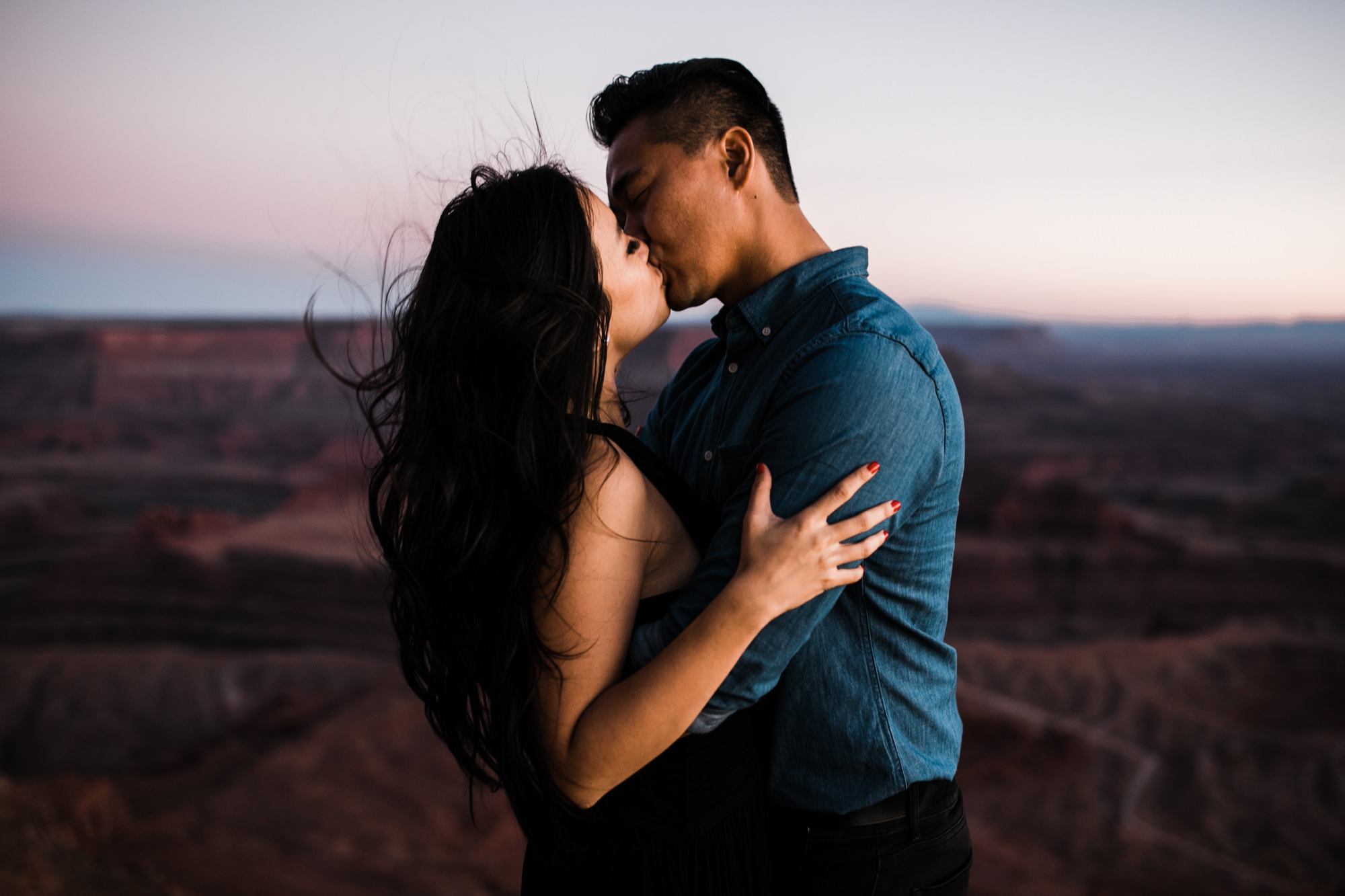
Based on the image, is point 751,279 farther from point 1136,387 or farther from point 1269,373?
point 1269,373

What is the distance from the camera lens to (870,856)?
1526mm

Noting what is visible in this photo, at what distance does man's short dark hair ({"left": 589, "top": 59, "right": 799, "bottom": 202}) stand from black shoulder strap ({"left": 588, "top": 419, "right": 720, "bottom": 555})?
73 cm

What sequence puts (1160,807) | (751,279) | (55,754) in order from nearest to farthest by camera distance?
(751,279)
(1160,807)
(55,754)

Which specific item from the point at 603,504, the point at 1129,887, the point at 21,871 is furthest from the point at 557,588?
the point at 1129,887

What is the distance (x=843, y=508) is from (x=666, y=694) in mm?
401

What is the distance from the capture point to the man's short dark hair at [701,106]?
1804mm

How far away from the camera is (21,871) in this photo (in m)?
5.87

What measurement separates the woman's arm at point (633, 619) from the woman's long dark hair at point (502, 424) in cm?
5

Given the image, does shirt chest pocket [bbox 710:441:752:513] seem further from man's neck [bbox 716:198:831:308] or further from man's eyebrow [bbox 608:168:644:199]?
man's eyebrow [bbox 608:168:644:199]

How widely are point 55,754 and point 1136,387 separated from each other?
50.0 m

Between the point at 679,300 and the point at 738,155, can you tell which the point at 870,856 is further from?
the point at 738,155

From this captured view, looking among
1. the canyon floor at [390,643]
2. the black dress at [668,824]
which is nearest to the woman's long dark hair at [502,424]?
the black dress at [668,824]

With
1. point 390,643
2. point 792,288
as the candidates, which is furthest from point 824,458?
point 390,643

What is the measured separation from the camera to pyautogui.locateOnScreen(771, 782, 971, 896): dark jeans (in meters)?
1.52
